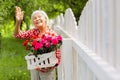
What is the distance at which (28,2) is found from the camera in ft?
32.4

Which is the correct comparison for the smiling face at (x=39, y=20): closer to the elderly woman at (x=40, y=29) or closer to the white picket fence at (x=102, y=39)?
the elderly woman at (x=40, y=29)

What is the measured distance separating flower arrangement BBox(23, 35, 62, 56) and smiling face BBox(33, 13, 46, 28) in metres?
0.36

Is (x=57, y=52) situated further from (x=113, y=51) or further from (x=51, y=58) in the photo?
(x=113, y=51)

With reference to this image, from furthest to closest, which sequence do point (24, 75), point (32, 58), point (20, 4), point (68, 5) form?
point (68, 5), point (20, 4), point (24, 75), point (32, 58)

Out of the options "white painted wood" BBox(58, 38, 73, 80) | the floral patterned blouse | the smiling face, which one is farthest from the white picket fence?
the smiling face

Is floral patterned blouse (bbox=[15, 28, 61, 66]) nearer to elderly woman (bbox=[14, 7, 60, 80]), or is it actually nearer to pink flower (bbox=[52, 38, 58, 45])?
elderly woman (bbox=[14, 7, 60, 80])

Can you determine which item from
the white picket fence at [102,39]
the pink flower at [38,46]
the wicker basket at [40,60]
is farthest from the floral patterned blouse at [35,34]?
the white picket fence at [102,39]

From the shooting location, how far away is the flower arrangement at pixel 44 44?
348 cm

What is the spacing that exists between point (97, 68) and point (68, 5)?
10.8 meters

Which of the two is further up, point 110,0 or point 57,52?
point 110,0

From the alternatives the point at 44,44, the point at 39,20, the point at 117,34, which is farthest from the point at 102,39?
the point at 39,20

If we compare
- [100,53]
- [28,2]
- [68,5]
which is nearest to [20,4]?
[28,2]

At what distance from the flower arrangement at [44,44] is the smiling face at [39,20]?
36 cm

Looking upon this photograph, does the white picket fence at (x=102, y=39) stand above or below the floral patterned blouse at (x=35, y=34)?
above
